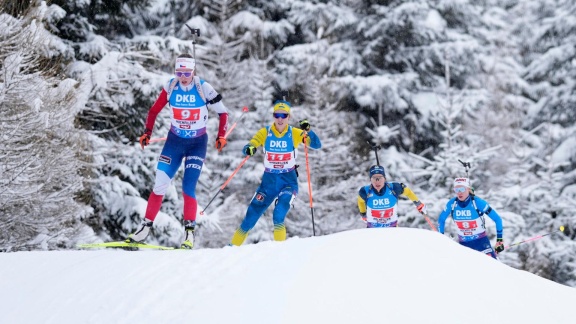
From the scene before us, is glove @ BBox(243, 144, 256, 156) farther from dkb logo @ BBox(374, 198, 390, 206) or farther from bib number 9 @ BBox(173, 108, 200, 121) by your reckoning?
dkb logo @ BBox(374, 198, 390, 206)

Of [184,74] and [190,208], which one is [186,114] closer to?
[184,74]

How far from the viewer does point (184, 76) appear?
7.71 m

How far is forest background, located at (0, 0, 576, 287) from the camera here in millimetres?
12500

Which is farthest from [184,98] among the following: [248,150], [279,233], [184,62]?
[279,233]

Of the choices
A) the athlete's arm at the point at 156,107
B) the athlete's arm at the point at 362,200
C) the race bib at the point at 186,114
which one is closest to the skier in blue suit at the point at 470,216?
the athlete's arm at the point at 362,200

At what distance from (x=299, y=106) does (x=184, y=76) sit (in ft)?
53.2

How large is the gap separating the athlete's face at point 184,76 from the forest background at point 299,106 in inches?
184

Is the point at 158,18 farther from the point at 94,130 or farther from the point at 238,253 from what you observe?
the point at 238,253

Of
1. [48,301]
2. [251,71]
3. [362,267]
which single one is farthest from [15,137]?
[251,71]

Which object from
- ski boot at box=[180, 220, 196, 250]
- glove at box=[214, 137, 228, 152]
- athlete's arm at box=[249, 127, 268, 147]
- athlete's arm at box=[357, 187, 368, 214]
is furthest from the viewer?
athlete's arm at box=[357, 187, 368, 214]

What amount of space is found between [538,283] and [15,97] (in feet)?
31.7

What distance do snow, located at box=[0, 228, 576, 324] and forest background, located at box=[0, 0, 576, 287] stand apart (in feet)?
22.2

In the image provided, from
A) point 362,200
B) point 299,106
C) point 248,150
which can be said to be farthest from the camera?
point 299,106

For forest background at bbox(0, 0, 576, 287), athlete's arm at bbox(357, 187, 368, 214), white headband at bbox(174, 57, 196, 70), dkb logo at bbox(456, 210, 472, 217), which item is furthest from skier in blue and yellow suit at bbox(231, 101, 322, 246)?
forest background at bbox(0, 0, 576, 287)
